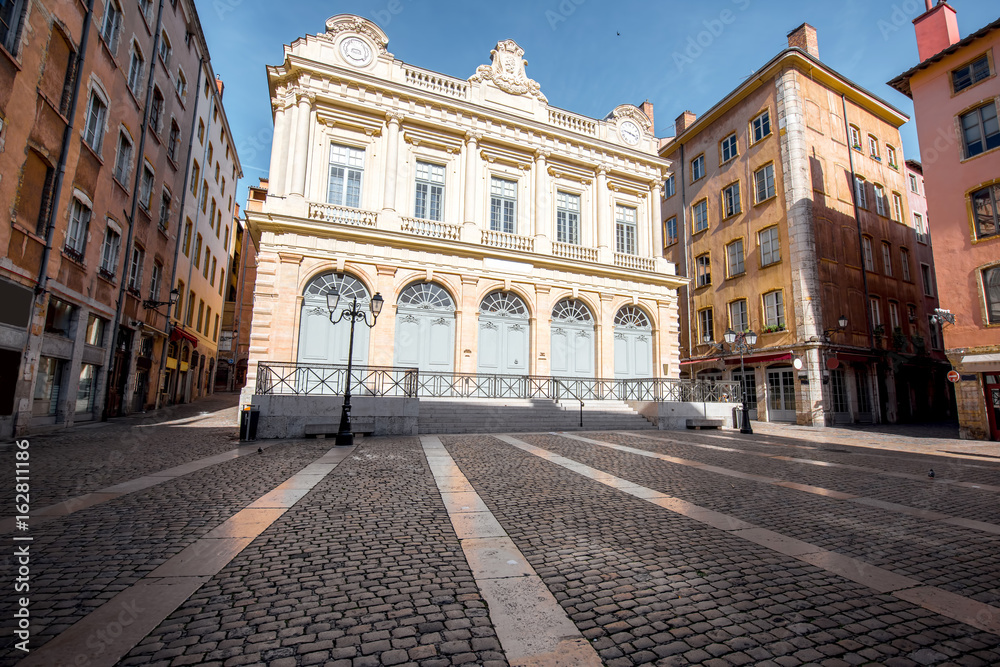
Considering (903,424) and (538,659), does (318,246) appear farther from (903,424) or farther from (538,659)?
(903,424)

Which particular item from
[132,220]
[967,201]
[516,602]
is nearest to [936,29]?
[967,201]

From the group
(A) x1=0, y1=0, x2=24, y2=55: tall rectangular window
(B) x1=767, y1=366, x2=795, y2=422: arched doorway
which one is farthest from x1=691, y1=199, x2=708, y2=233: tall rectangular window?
(A) x1=0, y1=0, x2=24, y2=55: tall rectangular window

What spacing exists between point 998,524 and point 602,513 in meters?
3.78

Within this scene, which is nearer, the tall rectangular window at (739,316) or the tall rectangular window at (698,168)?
the tall rectangular window at (739,316)

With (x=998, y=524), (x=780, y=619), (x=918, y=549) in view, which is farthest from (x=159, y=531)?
(x=998, y=524)

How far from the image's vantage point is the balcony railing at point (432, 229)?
1722 cm

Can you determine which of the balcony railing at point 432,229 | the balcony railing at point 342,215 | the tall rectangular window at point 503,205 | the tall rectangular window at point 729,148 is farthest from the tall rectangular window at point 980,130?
the balcony railing at point 342,215

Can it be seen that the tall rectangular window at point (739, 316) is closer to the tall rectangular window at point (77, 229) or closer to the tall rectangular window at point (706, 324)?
the tall rectangular window at point (706, 324)

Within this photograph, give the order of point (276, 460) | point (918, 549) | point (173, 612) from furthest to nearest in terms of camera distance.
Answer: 1. point (276, 460)
2. point (918, 549)
3. point (173, 612)

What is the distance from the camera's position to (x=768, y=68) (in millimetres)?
22234

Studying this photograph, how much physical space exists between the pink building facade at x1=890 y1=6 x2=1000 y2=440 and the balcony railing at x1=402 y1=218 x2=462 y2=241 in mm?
17493

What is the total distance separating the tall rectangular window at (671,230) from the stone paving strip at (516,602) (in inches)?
1088

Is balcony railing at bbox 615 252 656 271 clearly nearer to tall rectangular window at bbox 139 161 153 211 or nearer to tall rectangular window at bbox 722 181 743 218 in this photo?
tall rectangular window at bbox 722 181 743 218

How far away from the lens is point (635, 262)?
20828mm
